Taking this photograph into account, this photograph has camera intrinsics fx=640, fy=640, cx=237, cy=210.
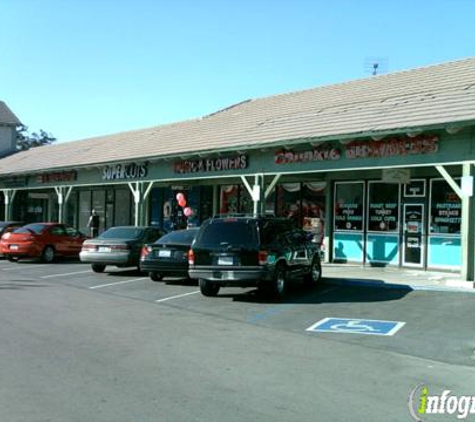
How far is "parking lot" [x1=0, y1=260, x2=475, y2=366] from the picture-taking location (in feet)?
30.6

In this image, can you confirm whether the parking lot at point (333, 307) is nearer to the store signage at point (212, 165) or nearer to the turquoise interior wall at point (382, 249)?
the turquoise interior wall at point (382, 249)

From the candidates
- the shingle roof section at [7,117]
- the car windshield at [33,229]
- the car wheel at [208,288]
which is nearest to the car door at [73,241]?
the car windshield at [33,229]

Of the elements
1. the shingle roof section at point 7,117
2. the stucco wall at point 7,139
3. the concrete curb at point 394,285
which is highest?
the shingle roof section at point 7,117

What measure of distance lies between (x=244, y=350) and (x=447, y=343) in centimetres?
302

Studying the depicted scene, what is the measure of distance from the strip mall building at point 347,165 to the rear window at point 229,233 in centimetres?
456

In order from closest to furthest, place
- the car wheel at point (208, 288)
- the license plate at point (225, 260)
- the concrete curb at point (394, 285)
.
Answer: the license plate at point (225, 260) < the concrete curb at point (394, 285) < the car wheel at point (208, 288)

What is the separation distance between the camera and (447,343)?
9.23 meters

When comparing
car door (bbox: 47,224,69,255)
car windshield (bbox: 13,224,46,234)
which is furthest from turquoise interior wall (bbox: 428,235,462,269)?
car windshield (bbox: 13,224,46,234)

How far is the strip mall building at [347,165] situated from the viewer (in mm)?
15320

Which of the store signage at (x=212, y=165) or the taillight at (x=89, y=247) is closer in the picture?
the taillight at (x=89, y=247)

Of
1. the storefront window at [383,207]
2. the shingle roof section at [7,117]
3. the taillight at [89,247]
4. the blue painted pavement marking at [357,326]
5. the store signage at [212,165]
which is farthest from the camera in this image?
the shingle roof section at [7,117]

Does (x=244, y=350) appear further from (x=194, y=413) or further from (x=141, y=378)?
(x=194, y=413)

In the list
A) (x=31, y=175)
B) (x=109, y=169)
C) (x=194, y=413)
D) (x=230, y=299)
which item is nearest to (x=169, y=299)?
(x=230, y=299)

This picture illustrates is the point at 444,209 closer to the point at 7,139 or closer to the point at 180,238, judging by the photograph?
the point at 180,238
